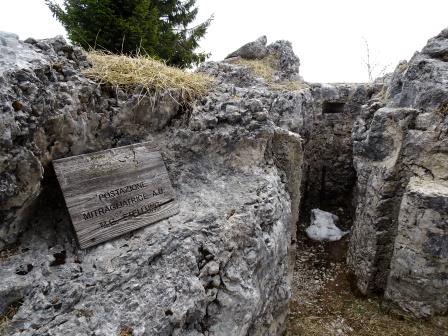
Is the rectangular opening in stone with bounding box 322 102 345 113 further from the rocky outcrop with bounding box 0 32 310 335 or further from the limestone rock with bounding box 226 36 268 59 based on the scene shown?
the rocky outcrop with bounding box 0 32 310 335

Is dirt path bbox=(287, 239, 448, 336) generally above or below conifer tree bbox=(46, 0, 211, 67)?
below

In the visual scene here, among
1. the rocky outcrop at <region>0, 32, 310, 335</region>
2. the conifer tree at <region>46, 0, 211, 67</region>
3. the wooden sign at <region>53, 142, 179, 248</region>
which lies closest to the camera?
the rocky outcrop at <region>0, 32, 310, 335</region>

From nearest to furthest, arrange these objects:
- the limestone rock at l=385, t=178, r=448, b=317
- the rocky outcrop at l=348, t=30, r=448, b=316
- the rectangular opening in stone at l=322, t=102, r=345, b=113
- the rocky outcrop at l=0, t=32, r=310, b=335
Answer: the rocky outcrop at l=0, t=32, r=310, b=335 < the limestone rock at l=385, t=178, r=448, b=317 < the rocky outcrop at l=348, t=30, r=448, b=316 < the rectangular opening in stone at l=322, t=102, r=345, b=113

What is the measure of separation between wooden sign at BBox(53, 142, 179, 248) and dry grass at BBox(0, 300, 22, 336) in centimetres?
59

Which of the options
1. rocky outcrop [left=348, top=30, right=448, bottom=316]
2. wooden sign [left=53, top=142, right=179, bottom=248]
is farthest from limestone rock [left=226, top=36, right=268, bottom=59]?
wooden sign [left=53, top=142, right=179, bottom=248]

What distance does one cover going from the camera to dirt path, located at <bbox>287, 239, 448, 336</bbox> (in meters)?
5.35

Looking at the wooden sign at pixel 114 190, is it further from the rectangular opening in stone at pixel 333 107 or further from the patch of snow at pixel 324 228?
the rectangular opening in stone at pixel 333 107

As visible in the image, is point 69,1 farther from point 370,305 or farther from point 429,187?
point 370,305

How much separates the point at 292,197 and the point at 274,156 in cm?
79

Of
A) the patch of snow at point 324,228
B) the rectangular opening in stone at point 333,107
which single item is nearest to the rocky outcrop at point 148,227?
the patch of snow at point 324,228

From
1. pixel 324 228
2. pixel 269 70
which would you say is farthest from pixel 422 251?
pixel 269 70

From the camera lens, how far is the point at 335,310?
19.6ft

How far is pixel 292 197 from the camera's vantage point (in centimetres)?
497

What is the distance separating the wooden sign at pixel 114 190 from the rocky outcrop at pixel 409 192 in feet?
13.8
